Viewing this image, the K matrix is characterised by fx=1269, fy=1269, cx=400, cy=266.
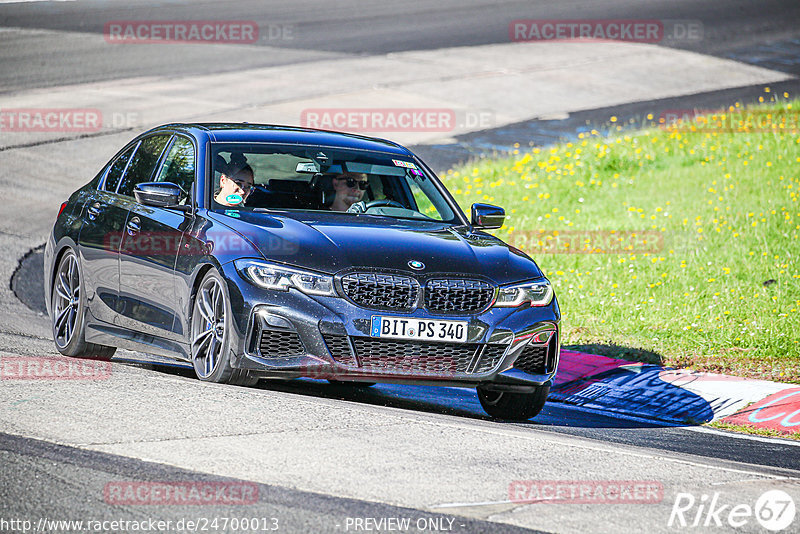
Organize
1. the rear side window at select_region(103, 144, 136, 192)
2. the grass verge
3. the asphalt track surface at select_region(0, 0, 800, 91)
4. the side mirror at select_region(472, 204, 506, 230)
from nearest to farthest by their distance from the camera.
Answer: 1. the side mirror at select_region(472, 204, 506, 230)
2. the rear side window at select_region(103, 144, 136, 192)
3. the grass verge
4. the asphalt track surface at select_region(0, 0, 800, 91)

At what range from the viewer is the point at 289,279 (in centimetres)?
716

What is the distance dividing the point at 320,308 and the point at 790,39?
2854 cm

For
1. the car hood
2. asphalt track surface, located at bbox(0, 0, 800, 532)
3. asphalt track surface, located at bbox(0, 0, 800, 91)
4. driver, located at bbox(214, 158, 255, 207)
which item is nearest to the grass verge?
asphalt track surface, located at bbox(0, 0, 800, 532)

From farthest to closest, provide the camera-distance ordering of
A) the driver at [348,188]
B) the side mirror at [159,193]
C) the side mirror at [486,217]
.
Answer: the side mirror at [486,217] < the driver at [348,188] < the side mirror at [159,193]

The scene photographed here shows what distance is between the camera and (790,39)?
32906mm

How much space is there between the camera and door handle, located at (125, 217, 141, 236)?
8523mm

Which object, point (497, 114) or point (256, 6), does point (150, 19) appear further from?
point (497, 114)

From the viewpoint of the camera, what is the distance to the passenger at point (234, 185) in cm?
811

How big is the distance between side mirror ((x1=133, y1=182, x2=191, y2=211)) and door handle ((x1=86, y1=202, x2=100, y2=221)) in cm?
129

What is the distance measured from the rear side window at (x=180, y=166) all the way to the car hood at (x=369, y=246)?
0.64m
